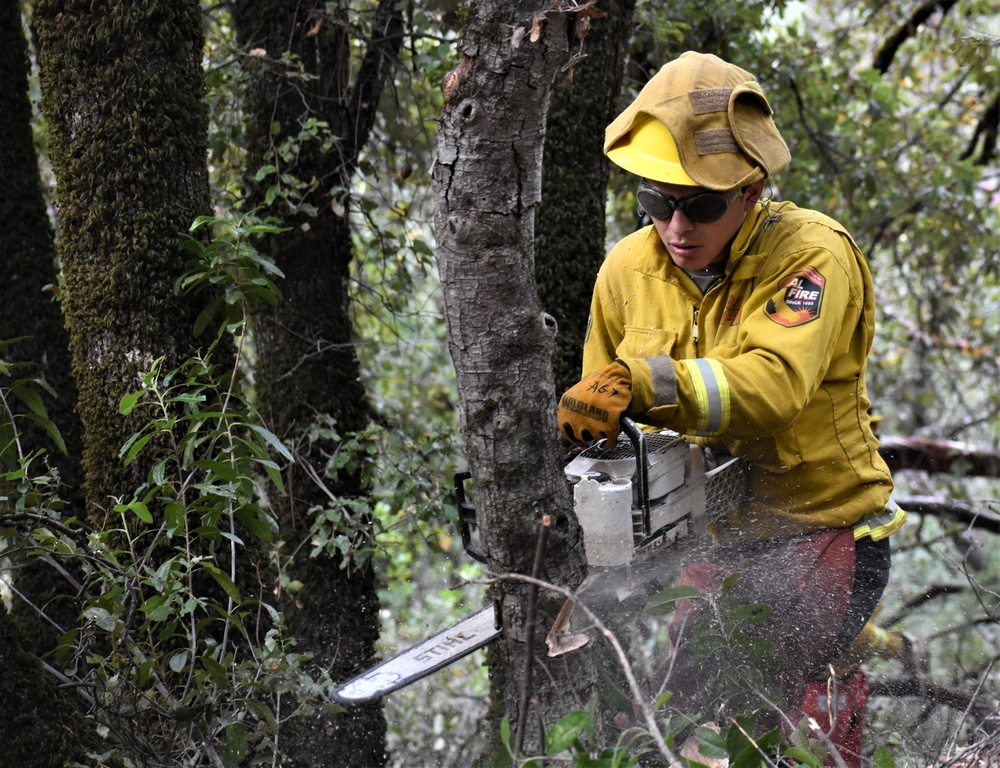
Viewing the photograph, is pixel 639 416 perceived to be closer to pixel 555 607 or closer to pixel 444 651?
pixel 555 607

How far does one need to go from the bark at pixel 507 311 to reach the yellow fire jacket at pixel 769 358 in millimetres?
414

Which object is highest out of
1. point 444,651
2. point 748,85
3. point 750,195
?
point 748,85

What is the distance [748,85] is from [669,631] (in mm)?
1456

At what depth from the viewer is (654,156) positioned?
7.95ft

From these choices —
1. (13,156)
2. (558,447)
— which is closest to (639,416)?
(558,447)

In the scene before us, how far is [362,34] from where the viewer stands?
3.85 metres

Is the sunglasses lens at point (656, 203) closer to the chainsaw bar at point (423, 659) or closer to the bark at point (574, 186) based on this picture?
the bark at point (574, 186)

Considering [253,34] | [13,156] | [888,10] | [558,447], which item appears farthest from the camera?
[888,10]

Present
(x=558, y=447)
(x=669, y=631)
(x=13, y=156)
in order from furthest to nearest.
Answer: (x=13, y=156), (x=669, y=631), (x=558, y=447)

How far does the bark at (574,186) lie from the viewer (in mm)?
3406

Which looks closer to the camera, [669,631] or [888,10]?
[669,631]

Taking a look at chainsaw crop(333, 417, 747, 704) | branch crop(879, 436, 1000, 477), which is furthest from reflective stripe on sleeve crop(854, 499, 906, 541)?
branch crop(879, 436, 1000, 477)

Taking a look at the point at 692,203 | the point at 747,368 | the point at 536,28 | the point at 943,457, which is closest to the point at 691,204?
the point at 692,203

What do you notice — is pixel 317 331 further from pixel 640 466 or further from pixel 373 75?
pixel 640 466
